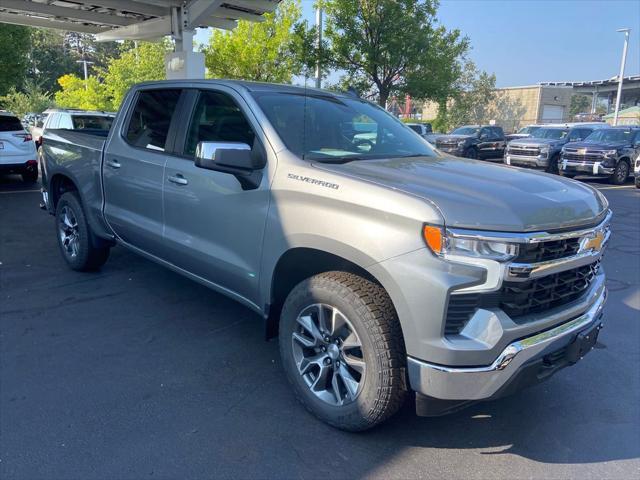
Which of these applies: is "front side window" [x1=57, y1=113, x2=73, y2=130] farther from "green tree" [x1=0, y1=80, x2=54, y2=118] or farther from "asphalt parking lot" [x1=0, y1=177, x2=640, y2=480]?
"green tree" [x1=0, y1=80, x2=54, y2=118]

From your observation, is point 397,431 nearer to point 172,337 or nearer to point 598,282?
point 598,282

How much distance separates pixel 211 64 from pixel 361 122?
685 inches

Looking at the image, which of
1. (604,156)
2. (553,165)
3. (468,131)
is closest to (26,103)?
(468,131)

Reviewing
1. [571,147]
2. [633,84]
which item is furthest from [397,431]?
[633,84]

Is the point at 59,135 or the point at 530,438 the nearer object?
the point at 530,438

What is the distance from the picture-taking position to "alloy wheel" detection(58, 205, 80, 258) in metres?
5.52

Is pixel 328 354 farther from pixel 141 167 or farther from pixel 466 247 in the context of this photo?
pixel 141 167

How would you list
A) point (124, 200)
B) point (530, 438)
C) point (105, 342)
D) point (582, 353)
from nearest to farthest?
point (582, 353), point (530, 438), point (105, 342), point (124, 200)

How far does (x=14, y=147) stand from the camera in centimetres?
1148

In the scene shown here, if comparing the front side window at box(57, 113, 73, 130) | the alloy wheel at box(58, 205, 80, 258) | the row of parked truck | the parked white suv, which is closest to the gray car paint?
the alloy wheel at box(58, 205, 80, 258)

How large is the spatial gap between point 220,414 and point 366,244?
55.9 inches

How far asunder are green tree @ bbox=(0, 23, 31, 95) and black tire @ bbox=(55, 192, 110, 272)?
15.2 metres

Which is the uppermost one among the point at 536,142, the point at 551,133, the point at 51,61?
the point at 51,61

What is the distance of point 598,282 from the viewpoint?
10.4ft
